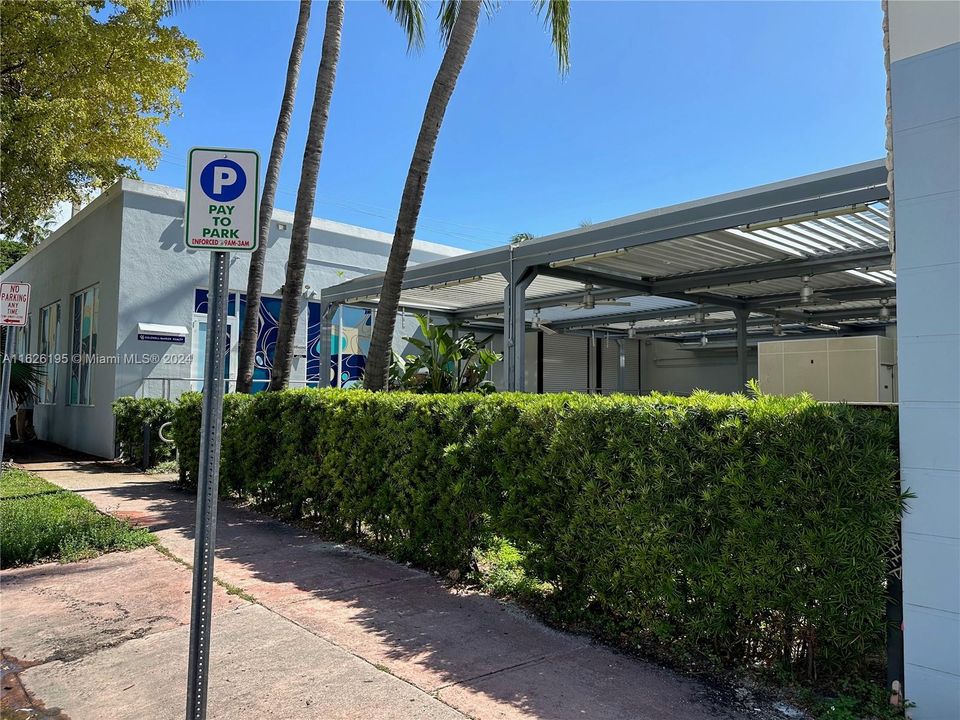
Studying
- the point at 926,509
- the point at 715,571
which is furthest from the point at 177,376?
the point at 926,509

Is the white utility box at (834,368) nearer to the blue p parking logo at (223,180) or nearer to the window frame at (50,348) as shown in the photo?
the blue p parking logo at (223,180)

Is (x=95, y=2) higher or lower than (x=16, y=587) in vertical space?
higher

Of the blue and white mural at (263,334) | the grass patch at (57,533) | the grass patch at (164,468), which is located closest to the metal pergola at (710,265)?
the blue and white mural at (263,334)

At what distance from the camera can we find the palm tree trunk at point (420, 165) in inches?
327

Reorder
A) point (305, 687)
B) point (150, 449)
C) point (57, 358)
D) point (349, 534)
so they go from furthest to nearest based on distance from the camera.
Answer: point (57, 358), point (150, 449), point (349, 534), point (305, 687)

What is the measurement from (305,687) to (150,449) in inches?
422

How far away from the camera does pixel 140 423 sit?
1322cm

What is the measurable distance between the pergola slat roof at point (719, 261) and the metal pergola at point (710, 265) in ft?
0.04

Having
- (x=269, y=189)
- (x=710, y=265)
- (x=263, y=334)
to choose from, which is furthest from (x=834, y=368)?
(x=263, y=334)

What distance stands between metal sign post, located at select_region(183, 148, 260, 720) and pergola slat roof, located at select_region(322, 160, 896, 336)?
487 centimetres

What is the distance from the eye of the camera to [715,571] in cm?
388

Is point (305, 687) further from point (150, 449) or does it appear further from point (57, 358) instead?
point (57, 358)

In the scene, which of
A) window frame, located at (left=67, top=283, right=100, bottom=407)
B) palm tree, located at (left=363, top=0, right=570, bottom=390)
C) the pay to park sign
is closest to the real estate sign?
palm tree, located at (left=363, top=0, right=570, bottom=390)

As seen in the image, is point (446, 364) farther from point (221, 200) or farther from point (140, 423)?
point (221, 200)
